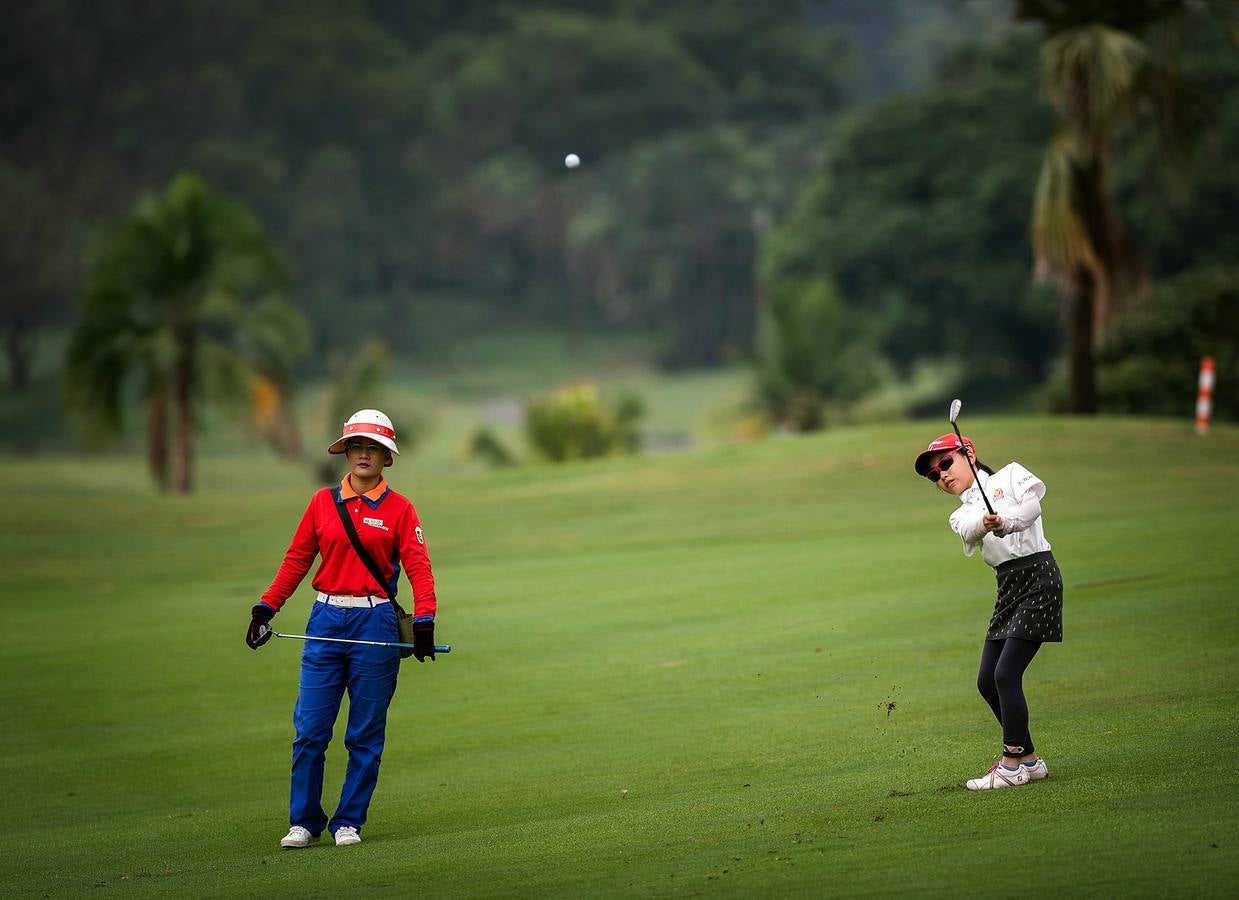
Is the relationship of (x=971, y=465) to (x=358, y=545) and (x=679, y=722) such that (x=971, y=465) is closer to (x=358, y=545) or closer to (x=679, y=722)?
(x=358, y=545)

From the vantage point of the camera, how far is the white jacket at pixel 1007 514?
887 centimetres

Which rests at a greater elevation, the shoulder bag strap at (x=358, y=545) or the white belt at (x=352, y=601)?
the shoulder bag strap at (x=358, y=545)

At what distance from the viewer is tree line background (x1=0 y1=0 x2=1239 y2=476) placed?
6469 cm

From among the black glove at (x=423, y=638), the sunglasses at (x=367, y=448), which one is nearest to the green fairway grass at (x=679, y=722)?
the black glove at (x=423, y=638)

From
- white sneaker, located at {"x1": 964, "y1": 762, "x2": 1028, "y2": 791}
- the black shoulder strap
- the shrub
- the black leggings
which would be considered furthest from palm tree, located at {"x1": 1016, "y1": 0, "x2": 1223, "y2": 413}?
the black shoulder strap

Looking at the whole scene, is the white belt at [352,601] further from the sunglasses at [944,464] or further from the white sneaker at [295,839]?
the sunglasses at [944,464]

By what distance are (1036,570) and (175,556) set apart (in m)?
19.5

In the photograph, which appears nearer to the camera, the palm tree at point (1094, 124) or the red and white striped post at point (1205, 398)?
the red and white striped post at point (1205, 398)

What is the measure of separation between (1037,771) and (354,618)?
3.47 m

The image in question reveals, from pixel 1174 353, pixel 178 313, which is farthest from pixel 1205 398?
pixel 178 313

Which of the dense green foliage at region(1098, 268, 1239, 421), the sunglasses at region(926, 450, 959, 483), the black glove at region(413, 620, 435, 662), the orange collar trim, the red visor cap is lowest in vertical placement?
the black glove at region(413, 620, 435, 662)

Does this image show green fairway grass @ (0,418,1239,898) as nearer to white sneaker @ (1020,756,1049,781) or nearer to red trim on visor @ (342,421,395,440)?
white sneaker @ (1020,756,1049,781)

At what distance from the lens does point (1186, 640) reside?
13.1m

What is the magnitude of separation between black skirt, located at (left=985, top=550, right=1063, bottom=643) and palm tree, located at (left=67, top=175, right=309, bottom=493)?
31.3 meters
